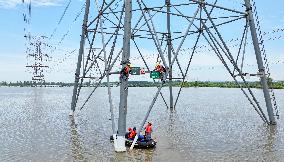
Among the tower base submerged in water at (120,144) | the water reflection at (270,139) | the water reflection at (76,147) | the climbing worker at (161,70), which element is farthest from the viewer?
the climbing worker at (161,70)

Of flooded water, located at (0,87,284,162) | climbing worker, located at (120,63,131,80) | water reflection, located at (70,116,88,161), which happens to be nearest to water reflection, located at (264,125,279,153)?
flooded water, located at (0,87,284,162)

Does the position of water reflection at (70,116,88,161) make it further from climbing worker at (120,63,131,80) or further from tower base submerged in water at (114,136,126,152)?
climbing worker at (120,63,131,80)

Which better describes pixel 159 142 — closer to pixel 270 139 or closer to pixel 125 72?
pixel 125 72

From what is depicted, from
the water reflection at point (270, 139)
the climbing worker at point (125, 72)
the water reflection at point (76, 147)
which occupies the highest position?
the climbing worker at point (125, 72)

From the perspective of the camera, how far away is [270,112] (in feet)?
89.5

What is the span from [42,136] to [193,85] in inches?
6707

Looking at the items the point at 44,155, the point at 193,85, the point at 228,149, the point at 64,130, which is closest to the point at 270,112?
the point at 228,149

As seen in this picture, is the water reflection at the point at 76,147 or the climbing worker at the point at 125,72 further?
the climbing worker at the point at 125,72

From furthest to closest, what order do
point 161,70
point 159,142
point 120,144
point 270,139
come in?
point 270,139 → point 159,142 → point 161,70 → point 120,144

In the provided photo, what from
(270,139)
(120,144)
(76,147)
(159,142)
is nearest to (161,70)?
(159,142)

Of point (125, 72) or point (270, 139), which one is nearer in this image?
point (125, 72)

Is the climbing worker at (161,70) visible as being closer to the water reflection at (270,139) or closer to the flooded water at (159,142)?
the flooded water at (159,142)

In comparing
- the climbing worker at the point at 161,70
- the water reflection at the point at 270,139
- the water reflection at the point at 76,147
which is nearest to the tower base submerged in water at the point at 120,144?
the water reflection at the point at 76,147

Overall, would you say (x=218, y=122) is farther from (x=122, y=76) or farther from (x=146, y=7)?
(x=122, y=76)
